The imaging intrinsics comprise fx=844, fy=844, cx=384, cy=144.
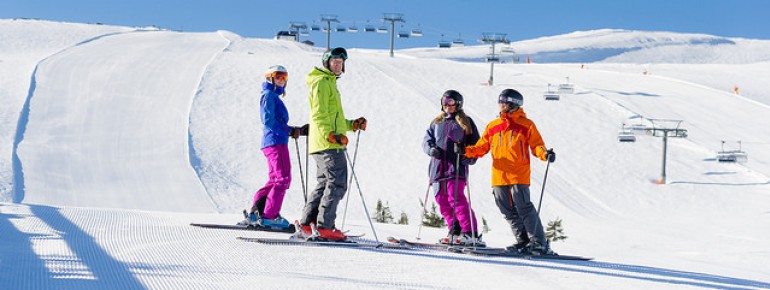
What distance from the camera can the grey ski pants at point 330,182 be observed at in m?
7.20

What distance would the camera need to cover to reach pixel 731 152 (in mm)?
30094

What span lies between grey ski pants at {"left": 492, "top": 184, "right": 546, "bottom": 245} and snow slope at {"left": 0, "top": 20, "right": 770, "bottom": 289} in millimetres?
429

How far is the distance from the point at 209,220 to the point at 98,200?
11.3 metres

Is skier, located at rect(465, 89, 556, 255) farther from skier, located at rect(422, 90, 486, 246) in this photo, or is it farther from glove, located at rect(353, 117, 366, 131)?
glove, located at rect(353, 117, 366, 131)

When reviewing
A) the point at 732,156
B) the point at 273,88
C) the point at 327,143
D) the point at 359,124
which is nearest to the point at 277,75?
the point at 273,88

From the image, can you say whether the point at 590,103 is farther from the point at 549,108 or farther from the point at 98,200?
the point at 98,200

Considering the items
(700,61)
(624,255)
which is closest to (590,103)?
(624,255)

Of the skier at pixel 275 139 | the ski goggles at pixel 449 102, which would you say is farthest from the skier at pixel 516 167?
the skier at pixel 275 139

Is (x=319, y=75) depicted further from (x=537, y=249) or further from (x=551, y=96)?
(x=551, y=96)

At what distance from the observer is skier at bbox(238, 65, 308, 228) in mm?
7883

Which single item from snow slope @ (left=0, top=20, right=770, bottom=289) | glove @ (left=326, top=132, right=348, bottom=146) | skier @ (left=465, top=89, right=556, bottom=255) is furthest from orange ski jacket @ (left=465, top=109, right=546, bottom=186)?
glove @ (left=326, top=132, right=348, bottom=146)

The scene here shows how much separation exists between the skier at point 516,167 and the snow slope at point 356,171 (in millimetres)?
444

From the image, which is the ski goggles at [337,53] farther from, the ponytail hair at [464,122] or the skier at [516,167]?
the skier at [516,167]

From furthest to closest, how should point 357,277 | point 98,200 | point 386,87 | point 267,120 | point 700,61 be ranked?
point 700,61 → point 386,87 → point 98,200 → point 267,120 → point 357,277
